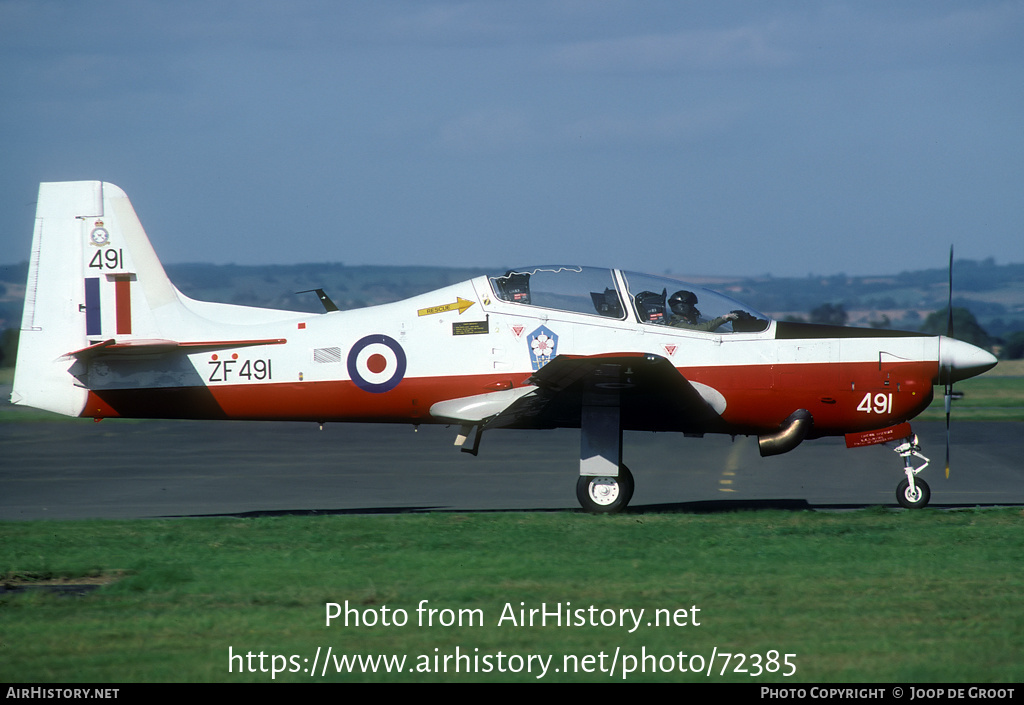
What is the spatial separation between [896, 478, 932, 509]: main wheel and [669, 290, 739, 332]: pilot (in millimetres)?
2437

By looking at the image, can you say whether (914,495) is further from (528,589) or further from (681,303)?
(528,589)

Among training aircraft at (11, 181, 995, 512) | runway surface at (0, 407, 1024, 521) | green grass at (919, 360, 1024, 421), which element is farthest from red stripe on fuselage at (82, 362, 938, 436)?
green grass at (919, 360, 1024, 421)

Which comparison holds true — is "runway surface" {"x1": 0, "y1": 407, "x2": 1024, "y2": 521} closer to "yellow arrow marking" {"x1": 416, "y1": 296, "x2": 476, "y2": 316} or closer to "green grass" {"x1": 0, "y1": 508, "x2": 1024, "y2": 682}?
"green grass" {"x1": 0, "y1": 508, "x2": 1024, "y2": 682}

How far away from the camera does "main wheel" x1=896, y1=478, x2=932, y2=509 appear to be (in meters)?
9.98

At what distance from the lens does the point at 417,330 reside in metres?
10.1

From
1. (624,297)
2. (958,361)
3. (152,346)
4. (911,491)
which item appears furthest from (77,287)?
(958,361)

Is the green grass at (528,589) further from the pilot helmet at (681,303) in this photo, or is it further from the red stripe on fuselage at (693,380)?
the pilot helmet at (681,303)

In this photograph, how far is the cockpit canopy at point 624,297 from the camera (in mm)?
9883

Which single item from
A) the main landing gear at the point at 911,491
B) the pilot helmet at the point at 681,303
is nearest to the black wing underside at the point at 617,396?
the pilot helmet at the point at 681,303

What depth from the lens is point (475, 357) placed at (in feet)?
32.9

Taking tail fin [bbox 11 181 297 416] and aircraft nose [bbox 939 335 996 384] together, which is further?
tail fin [bbox 11 181 297 416]

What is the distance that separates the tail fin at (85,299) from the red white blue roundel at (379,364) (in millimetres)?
1047
